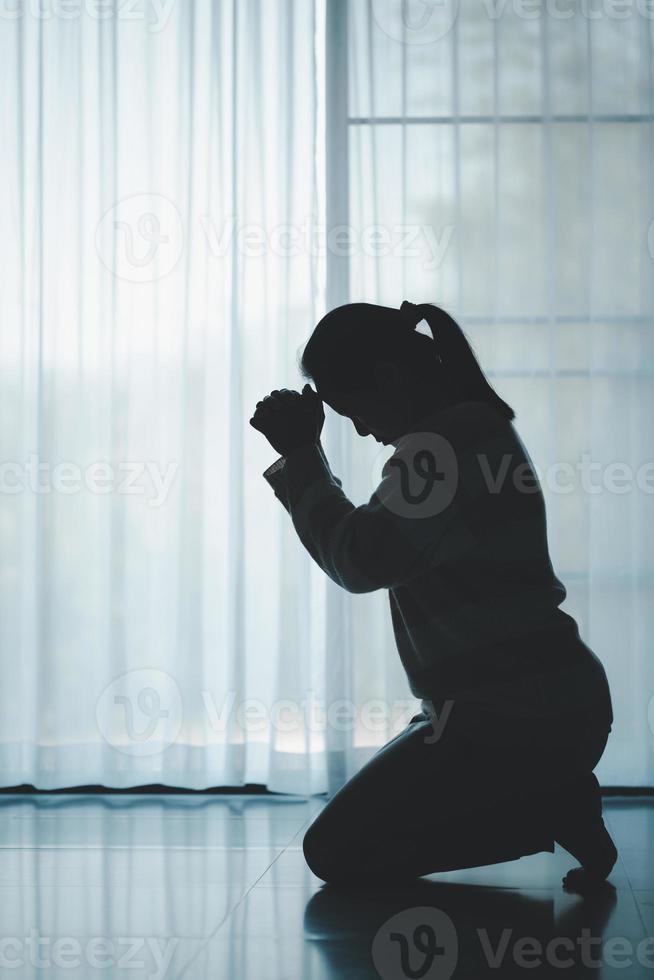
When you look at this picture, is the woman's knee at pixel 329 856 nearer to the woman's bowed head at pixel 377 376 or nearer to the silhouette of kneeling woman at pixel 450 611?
the silhouette of kneeling woman at pixel 450 611

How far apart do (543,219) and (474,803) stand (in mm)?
1376

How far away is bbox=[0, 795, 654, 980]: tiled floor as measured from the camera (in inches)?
40.6

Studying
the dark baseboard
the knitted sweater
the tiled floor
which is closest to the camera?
the tiled floor

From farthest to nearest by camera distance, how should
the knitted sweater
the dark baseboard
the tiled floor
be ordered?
the dark baseboard
the knitted sweater
the tiled floor

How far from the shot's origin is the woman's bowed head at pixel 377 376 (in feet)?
4.41

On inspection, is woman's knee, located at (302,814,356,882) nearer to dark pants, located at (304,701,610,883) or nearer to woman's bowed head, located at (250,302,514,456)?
dark pants, located at (304,701,610,883)

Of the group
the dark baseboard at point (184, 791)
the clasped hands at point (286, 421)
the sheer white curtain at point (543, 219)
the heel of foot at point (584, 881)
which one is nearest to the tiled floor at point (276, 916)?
the heel of foot at point (584, 881)

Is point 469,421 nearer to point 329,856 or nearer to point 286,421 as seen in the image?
point 286,421

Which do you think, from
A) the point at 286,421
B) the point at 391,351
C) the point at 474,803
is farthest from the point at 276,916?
the point at 391,351

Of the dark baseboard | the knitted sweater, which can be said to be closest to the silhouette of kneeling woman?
the knitted sweater

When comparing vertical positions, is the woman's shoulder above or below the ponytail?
below

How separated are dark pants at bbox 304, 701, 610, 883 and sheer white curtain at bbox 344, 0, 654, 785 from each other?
3.00ft

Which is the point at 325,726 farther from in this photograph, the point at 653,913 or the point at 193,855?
the point at 653,913

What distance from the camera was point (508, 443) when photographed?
1323 mm
